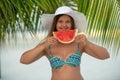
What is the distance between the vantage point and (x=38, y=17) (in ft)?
5.28

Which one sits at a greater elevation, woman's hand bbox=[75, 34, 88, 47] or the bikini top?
woman's hand bbox=[75, 34, 88, 47]

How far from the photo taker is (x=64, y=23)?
6.01 feet

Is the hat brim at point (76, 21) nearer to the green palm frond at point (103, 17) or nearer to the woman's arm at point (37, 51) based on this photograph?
the woman's arm at point (37, 51)

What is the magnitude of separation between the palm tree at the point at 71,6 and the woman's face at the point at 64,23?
0.20m

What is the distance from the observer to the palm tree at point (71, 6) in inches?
56.5

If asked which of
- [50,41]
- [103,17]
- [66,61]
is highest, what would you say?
[103,17]

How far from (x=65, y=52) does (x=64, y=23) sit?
167mm

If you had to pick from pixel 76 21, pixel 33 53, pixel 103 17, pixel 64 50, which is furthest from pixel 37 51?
pixel 103 17

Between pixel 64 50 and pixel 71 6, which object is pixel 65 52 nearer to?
pixel 64 50

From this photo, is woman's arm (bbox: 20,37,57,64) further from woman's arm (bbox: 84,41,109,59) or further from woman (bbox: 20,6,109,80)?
woman's arm (bbox: 84,41,109,59)

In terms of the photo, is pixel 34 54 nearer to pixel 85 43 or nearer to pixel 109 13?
pixel 85 43

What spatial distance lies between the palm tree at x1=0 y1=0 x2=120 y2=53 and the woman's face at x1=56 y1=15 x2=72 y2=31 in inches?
7.8

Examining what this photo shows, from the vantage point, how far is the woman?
5.75ft

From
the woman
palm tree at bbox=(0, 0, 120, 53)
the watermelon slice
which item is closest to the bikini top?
the woman
